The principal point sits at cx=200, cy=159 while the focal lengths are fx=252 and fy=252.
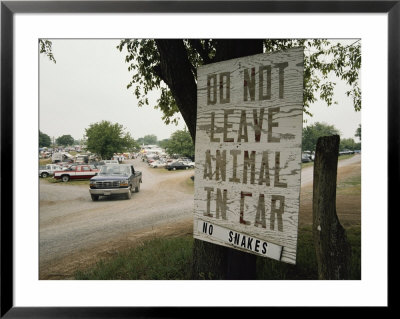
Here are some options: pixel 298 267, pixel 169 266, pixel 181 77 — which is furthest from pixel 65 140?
pixel 298 267

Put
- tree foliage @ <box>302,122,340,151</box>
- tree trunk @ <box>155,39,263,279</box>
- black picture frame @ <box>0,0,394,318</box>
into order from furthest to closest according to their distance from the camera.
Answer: tree foliage @ <box>302,122,340,151</box>, tree trunk @ <box>155,39,263,279</box>, black picture frame @ <box>0,0,394,318</box>

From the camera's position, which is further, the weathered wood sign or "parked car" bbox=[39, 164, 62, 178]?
"parked car" bbox=[39, 164, 62, 178]

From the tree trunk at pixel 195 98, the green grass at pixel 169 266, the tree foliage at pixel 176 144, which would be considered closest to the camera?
the tree trunk at pixel 195 98

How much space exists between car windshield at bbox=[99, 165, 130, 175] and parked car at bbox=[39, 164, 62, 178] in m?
1.07

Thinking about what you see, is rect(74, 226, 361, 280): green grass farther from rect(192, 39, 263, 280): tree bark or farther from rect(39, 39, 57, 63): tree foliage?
rect(39, 39, 57, 63): tree foliage

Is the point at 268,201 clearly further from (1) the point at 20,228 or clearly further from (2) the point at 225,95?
(1) the point at 20,228

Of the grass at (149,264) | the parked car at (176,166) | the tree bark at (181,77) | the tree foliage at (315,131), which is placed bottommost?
the grass at (149,264)

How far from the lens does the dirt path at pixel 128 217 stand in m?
2.42

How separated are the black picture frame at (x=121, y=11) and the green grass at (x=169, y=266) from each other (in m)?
0.82

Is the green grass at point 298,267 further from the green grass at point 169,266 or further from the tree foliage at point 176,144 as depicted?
the tree foliage at point 176,144

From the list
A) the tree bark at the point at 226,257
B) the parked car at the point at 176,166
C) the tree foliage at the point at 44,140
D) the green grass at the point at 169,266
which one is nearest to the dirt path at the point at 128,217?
the parked car at the point at 176,166

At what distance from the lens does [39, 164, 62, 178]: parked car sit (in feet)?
7.21

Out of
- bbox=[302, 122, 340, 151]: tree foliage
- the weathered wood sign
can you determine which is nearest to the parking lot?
the weathered wood sign

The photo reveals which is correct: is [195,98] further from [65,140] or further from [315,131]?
[65,140]
